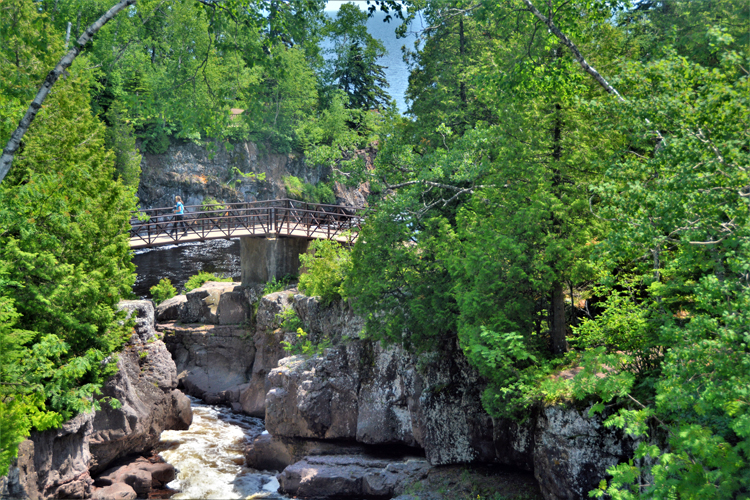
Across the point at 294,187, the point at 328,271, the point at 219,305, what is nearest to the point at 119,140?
the point at 219,305

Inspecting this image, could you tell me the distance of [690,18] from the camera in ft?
40.9

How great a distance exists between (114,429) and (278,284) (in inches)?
385

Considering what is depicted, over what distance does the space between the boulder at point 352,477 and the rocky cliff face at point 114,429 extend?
4.53 meters

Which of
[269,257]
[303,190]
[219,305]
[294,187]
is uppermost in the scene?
[294,187]

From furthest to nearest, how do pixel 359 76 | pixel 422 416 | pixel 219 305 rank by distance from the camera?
pixel 359 76 → pixel 219 305 → pixel 422 416

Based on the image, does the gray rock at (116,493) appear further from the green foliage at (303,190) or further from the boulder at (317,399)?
the green foliage at (303,190)

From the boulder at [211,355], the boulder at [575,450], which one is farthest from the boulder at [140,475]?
the boulder at [575,450]

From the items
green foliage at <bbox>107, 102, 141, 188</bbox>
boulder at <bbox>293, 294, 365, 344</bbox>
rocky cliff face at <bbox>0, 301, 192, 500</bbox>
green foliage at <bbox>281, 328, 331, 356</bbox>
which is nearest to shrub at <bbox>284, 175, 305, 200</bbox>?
green foliage at <bbox>107, 102, 141, 188</bbox>

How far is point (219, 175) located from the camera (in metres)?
38.6

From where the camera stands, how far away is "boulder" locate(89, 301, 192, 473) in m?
14.7

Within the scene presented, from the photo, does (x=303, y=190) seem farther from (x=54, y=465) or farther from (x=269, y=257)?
(x=54, y=465)

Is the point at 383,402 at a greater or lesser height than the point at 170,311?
lesser

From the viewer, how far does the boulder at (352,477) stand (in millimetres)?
13617

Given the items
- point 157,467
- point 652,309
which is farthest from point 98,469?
point 652,309
